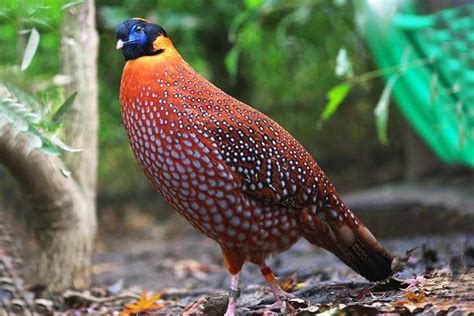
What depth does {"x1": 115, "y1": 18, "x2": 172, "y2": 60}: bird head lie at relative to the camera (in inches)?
119

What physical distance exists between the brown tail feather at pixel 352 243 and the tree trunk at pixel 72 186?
135 centimetres

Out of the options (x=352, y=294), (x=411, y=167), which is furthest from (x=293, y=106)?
(x=352, y=294)

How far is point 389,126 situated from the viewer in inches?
340

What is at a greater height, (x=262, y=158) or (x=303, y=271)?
(x=262, y=158)

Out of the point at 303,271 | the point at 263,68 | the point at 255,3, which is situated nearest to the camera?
the point at 303,271

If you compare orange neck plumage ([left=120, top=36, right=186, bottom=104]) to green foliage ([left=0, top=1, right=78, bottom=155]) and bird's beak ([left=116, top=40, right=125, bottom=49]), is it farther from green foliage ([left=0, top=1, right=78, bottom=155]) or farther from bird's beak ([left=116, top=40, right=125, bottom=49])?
green foliage ([left=0, top=1, right=78, bottom=155])

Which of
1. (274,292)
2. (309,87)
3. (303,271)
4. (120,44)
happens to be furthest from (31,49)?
(309,87)

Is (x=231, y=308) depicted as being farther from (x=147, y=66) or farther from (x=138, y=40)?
(x=138, y=40)

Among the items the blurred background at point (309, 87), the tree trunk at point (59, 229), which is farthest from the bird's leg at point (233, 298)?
the blurred background at point (309, 87)

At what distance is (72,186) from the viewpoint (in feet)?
13.2

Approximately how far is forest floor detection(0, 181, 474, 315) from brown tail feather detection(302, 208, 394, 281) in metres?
0.09

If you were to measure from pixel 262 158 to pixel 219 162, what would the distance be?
0.18 metres

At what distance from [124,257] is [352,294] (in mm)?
3903

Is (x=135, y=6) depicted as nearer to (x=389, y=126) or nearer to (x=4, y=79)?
(x=389, y=126)
